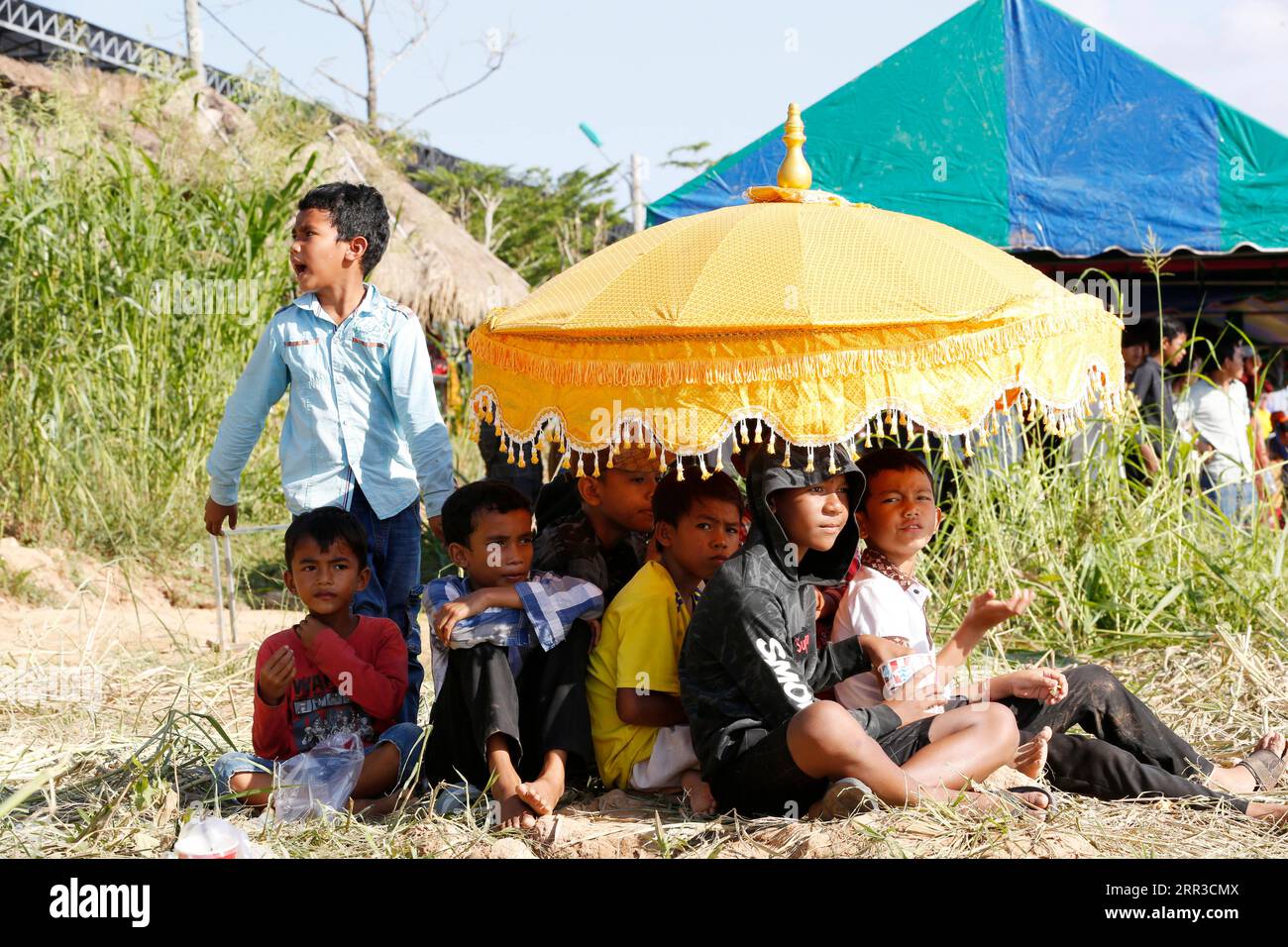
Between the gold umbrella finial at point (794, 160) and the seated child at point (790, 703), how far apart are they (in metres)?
0.73

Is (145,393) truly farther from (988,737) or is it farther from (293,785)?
(988,737)

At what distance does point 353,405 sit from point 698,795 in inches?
60.8

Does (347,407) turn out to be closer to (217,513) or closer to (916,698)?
(217,513)

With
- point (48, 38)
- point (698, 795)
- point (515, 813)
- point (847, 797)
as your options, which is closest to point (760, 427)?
point (847, 797)

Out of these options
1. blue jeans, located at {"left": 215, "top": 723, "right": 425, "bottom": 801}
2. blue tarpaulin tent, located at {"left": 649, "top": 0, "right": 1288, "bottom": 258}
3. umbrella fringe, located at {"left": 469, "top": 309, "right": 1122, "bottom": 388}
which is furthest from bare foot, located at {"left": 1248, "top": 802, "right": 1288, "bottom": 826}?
blue tarpaulin tent, located at {"left": 649, "top": 0, "right": 1288, "bottom": 258}

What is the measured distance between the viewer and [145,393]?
6.98 meters

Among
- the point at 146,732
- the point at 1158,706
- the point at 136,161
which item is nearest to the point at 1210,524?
the point at 1158,706

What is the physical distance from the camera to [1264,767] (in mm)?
3564

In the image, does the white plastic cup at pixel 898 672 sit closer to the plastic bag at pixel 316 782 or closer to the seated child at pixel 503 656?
the seated child at pixel 503 656

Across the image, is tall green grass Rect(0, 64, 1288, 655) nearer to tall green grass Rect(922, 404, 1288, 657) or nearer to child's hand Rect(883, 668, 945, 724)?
tall green grass Rect(922, 404, 1288, 657)

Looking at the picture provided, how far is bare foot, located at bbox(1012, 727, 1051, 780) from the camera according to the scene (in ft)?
10.9
